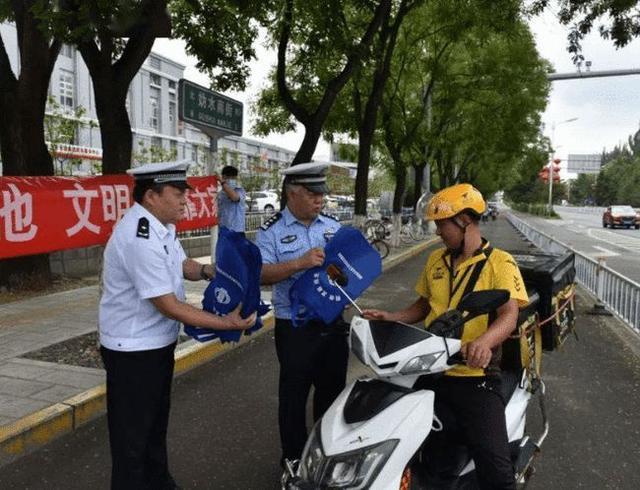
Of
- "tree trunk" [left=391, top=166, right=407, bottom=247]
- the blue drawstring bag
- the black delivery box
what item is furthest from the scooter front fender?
"tree trunk" [left=391, top=166, right=407, bottom=247]

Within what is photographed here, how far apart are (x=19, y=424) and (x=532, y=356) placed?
327cm

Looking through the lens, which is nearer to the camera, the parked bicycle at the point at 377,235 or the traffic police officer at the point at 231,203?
the traffic police officer at the point at 231,203

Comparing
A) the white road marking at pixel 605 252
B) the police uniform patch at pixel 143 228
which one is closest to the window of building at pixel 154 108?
the white road marking at pixel 605 252

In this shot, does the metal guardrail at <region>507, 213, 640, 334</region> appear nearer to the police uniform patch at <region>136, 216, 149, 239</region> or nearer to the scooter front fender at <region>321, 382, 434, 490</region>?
the scooter front fender at <region>321, 382, 434, 490</region>

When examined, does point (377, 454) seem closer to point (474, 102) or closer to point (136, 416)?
point (136, 416)

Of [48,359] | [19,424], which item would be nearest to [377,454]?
[19,424]

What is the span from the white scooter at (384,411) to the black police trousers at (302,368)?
0.58m

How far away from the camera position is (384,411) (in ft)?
6.95

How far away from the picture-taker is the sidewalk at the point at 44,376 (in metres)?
3.80

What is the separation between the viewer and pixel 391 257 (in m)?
16.0

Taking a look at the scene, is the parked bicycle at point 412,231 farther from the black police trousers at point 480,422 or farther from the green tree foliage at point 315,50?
the black police trousers at point 480,422

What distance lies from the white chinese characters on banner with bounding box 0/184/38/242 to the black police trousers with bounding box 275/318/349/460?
4692mm

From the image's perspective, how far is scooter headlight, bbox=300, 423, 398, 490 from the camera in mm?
2004

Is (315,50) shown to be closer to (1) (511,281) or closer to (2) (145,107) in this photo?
(1) (511,281)
